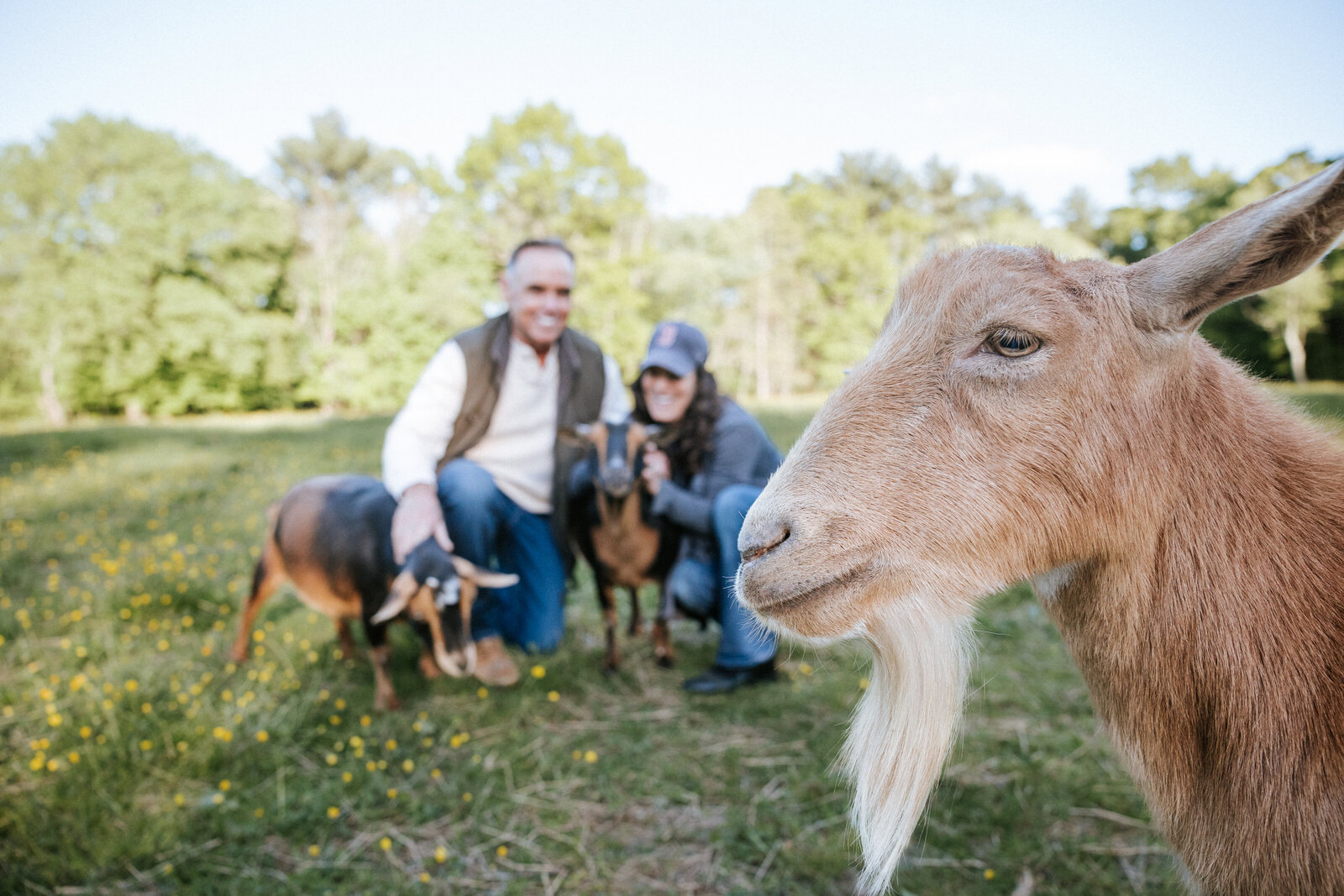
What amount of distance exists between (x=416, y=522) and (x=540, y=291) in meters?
1.52

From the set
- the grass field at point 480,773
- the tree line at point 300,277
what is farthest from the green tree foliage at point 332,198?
the grass field at point 480,773

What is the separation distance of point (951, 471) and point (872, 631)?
1.24ft

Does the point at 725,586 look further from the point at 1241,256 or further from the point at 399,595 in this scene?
the point at 1241,256

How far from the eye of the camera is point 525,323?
4.02 m

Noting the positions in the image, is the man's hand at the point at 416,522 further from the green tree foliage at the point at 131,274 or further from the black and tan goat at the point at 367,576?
the green tree foliage at the point at 131,274

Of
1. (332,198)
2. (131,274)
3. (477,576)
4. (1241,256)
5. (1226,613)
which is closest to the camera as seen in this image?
(1241,256)

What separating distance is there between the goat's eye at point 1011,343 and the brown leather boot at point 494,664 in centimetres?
290

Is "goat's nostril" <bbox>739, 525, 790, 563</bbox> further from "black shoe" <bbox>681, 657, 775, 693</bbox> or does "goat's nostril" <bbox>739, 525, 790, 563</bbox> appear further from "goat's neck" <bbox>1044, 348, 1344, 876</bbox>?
"black shoe" <bbox>681, 657, 775, 693</bbox>

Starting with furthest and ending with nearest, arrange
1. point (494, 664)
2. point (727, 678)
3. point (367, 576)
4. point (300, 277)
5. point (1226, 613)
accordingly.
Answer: point (300, 277)
point (727, 678)
point (494, 664)
point (367, 576)
point (1226, 613)

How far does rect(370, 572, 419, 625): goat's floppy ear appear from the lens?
2949mm

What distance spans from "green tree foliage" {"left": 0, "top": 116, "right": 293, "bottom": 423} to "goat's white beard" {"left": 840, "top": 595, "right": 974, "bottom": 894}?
94.8 ft

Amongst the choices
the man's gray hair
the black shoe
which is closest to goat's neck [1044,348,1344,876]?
the black shoe

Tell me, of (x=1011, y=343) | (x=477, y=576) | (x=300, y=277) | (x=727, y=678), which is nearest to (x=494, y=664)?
(x=477, y=576)

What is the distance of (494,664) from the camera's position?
3.57 meters
